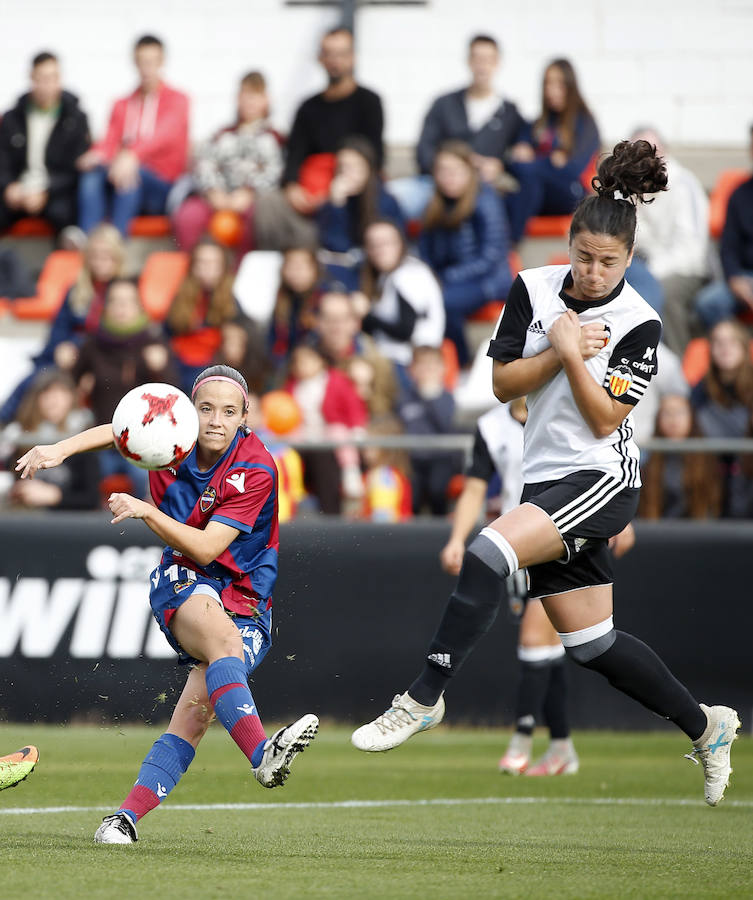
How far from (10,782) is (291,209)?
8.54m

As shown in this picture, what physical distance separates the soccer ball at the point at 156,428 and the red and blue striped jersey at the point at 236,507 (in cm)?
20

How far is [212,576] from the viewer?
18.2 ft

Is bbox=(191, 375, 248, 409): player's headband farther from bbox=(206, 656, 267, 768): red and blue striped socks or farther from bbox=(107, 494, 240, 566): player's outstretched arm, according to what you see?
bbox=(206, 656, 267, 768): red and blue striped socks

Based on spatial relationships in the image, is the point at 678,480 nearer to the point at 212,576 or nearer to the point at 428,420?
the point at 428,420

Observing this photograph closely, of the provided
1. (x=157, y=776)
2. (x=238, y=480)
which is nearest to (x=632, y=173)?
(x=238, y=480)

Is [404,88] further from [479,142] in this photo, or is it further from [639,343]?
[639,343]

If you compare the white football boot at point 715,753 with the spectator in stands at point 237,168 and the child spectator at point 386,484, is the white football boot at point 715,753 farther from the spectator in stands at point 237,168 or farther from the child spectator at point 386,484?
the spectator in stands at point 237,168

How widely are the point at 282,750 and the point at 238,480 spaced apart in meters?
0.98

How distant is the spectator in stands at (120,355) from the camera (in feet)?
37.1

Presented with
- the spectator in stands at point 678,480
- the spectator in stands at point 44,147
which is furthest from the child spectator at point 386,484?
the spectator in stands at point 44,147

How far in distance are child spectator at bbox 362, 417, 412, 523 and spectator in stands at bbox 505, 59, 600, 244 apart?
3993mm

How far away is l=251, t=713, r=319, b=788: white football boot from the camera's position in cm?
512

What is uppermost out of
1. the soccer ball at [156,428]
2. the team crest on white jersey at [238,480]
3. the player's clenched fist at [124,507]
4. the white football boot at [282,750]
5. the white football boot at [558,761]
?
the soccer ball at [156,428]

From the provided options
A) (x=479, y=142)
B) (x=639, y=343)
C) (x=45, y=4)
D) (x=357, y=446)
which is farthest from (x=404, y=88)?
(x=639, y=343)
